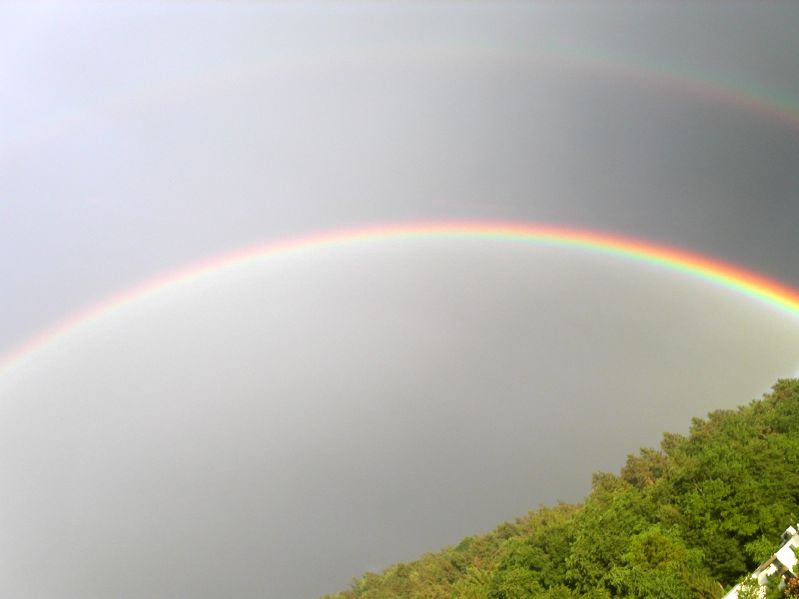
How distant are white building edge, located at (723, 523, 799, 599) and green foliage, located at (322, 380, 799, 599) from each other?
575mm

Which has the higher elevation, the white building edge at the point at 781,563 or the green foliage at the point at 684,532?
the green foliage at the point at 684,532

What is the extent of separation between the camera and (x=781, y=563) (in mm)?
19125

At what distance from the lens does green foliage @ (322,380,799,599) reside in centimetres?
2200

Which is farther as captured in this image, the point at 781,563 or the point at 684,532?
the point at 684,532

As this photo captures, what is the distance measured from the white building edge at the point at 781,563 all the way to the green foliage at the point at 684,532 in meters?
0.57

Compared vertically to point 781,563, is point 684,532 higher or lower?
higher

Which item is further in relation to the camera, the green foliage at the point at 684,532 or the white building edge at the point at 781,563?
the green foliage at the point at 684,532

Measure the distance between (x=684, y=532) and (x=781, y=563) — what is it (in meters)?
5.33

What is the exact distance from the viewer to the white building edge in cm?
1856

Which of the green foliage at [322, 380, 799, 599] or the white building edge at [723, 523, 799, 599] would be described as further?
the green foliage at [322, 380, 799, 599]

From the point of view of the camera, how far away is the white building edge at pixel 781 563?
60.9 feet

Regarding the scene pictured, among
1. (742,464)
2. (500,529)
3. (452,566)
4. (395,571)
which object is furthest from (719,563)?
(395,571)

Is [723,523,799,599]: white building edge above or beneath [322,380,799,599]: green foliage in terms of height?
beneath

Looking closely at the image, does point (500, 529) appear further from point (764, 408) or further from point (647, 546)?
point (647, 546)
